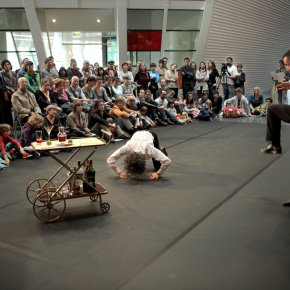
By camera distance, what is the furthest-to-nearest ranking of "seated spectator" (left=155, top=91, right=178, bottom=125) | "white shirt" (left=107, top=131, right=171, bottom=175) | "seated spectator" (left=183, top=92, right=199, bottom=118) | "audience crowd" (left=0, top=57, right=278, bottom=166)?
"seated spectator" (left=183, top=92, right=199, bottom=118)
"seated spectator" (left=155, top=91, right=178, bottom=125)
"audience crowd" (left=0, top=57, right=278, bottom=166)
"white shirt" (left=107, top=131, right=171, bottom=175)

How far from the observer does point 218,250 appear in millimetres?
2896

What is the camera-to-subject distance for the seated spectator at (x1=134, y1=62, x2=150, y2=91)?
1012 cm

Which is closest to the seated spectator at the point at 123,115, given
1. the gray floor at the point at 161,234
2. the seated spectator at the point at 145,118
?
the seated spectator at the point at 145,118

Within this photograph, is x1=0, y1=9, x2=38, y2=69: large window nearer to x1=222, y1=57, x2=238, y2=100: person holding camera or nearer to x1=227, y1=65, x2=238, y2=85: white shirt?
x1=222, y1=57, x2=238, y2=100: person holding camera

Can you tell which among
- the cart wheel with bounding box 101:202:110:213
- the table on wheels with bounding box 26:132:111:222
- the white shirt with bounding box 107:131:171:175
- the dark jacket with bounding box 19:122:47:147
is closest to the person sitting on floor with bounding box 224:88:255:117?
the dark jacket with bounding box 19:122:47:147

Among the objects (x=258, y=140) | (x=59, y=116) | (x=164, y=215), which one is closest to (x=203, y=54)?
(x=258, y=140)

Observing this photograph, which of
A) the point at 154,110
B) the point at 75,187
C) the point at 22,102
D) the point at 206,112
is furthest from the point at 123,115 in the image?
the point at 75,187

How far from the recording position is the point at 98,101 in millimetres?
7551

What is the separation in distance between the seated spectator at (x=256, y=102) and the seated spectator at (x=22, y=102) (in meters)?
7.28

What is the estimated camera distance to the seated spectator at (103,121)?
7523mm

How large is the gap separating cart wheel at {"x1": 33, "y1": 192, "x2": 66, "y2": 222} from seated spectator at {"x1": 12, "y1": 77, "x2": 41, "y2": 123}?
3.43 meters

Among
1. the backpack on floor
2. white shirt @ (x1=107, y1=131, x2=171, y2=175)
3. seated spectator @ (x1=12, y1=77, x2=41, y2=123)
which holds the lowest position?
the backpack on floor

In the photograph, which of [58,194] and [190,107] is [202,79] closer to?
[190,107]

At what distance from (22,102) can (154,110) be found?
3.67 m
